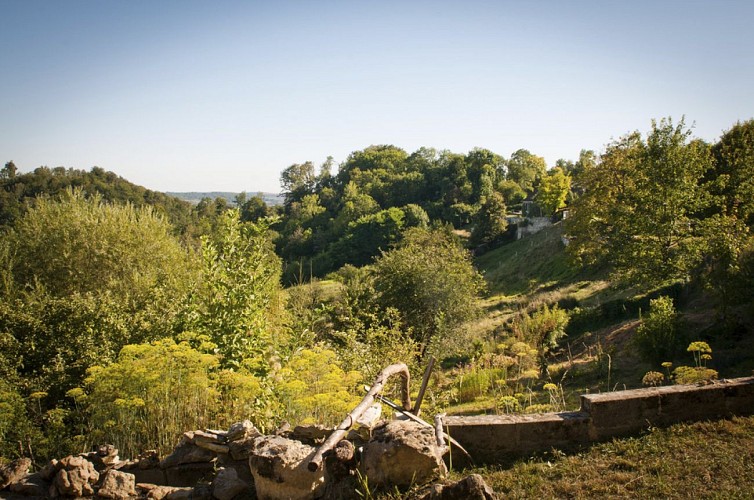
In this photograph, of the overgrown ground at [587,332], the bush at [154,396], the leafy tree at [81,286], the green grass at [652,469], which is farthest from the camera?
the overgrown ground at [587,332]

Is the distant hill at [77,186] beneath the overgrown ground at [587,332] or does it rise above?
above

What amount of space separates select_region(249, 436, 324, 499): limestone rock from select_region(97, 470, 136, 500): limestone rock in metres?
1.25

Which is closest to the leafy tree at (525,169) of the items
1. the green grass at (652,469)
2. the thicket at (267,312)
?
the thicket at (267,312)

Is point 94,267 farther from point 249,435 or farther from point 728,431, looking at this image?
point 728,431

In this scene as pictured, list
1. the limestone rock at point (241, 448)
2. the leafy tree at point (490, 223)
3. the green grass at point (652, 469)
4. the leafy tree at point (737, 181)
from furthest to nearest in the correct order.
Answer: the leafy tree at point (490, 223)
the leafy tree at point (737, 181)
the limestone rock at point (241, 448)
the green grass at point (652, 469)

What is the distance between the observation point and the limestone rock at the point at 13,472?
432 centimetres

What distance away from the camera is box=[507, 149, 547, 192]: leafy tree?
2547 inches

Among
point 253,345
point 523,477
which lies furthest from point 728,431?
point 253,345

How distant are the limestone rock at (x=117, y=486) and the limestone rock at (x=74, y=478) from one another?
126 millimetres

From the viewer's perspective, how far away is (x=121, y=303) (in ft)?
29.8

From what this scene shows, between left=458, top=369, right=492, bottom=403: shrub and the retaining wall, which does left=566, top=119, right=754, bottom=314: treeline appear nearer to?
left=458, top=369, right=492, bottom=403: shrub

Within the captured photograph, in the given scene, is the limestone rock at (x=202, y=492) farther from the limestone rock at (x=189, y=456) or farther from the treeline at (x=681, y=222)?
the treeline at (x=681, y=222)

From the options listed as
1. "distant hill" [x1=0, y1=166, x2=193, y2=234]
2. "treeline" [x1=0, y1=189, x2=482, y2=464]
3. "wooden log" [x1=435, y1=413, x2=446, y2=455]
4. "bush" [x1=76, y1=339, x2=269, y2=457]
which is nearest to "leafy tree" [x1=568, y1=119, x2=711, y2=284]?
"treeline" [x1=0, y1=189, x2=482, y2=464]

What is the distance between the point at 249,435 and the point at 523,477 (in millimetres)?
2663
